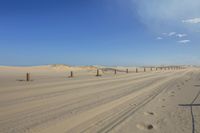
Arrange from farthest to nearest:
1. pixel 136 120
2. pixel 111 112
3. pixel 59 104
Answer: pixel 59 104
pixel 111 112
pixel 136 120

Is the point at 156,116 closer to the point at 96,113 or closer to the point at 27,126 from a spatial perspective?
the point at 96,113

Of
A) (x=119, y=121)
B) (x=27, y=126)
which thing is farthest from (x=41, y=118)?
(x=119, y=121)

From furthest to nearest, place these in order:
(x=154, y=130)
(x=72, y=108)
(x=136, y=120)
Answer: (x=72, y=108)
(x=136, y=120)
(x=154, y=130)

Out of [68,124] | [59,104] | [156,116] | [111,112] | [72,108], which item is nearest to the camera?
[68,124]

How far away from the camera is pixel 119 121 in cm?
680

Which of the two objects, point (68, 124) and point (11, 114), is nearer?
point (68, 124)

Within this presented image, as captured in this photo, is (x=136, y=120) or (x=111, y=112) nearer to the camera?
(x=136, y=120)

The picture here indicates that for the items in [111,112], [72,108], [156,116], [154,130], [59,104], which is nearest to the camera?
[154,130]

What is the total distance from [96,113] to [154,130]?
8.13 feet

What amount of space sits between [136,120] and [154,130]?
102 cm

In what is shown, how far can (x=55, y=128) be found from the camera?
605 cm

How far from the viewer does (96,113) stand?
7910 mm

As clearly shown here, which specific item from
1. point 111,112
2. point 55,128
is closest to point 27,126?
point 55,128

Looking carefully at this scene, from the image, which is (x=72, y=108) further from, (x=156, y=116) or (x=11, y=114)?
(x=156, y=116)
